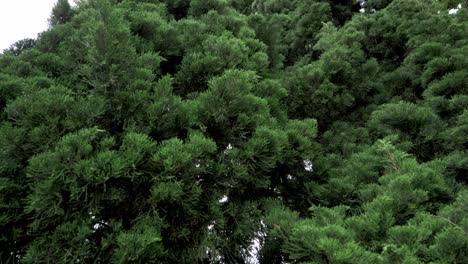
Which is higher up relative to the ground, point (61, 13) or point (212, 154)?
point (61, 13)

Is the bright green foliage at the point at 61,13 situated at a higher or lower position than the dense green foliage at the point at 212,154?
higher

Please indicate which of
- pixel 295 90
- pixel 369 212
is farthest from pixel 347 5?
pixel 369 212

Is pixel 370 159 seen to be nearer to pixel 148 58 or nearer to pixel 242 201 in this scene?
pixel 242 201

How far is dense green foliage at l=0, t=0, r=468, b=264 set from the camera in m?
2.76

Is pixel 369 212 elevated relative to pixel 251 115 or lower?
lower

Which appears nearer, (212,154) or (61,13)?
(212,154)

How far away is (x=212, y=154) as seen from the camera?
3.33m

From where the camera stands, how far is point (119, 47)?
3492 mm

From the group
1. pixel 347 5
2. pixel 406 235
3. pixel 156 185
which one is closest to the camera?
pixel 406 235

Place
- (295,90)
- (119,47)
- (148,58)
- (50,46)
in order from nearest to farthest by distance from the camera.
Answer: (119,47), (148,58), (50,46), (295,90)

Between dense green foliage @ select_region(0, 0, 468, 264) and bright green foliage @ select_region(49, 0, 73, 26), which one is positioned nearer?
dense green foliage @ select_region(0, 0, 468, 264)

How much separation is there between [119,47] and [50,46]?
1.71 m

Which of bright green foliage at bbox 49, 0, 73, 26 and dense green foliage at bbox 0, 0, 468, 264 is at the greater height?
bright green foliage at bbox 49, 0, 73, 26

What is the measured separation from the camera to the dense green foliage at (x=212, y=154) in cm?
276
